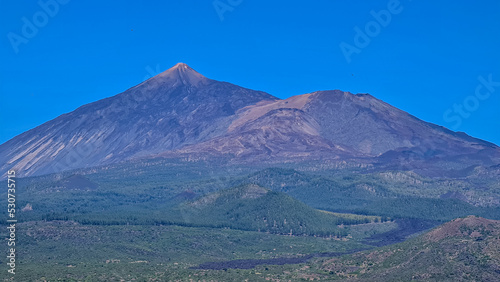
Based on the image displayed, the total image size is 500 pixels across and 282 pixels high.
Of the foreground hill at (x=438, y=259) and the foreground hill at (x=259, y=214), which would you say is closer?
the foreground hill at (x=438, y=259)

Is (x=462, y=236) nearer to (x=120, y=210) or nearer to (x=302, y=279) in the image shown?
(x=302, y=279)

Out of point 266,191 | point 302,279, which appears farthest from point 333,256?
point 266,191

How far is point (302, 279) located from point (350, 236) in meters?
62.8

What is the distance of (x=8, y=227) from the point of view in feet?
472

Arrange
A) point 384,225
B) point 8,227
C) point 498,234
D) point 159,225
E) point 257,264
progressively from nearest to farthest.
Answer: point 498,234 → point 257,264 → point 8,227 → point 159,225 → point 384,225

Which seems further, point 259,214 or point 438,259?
point 259,214

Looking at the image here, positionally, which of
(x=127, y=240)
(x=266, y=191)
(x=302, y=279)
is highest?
(x=266, y=191)

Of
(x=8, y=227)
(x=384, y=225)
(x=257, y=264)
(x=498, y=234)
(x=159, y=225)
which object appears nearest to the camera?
(x=498, y=234)

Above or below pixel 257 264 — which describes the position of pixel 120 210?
above

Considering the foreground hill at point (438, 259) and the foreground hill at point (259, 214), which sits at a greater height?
the foreground hill at point (259, 214)

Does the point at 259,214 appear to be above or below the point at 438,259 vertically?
above

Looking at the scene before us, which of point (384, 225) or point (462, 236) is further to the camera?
point (384, 225)

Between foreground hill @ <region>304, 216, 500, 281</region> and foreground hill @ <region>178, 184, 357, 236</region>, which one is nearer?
foreground hill @ <region>304, 216, 500, 281</region>

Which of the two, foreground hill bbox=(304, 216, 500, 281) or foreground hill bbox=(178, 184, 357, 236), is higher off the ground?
foreground hill bbox=(178, 184, 357, 236)
